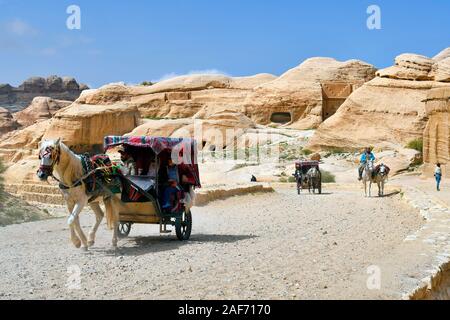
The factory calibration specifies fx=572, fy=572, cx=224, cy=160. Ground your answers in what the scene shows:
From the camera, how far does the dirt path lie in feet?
19.5

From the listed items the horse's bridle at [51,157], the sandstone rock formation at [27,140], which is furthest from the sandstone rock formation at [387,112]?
the horse's bridle at [51,157]

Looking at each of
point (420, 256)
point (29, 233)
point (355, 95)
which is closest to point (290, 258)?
point (420, 256)

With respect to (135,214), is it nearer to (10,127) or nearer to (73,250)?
(73,250)

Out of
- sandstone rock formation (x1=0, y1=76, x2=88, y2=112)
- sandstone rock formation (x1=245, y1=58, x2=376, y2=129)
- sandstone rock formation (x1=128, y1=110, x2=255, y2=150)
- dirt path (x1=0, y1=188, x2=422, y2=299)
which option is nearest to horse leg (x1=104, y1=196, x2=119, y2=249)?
dirt path (x1=0, y1=188, x2=422, y2=299)

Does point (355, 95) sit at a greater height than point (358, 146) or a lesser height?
greater

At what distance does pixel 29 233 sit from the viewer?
11.6 m

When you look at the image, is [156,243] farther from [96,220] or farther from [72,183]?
[72,183]

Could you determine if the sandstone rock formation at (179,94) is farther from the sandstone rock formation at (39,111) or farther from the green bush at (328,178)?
the green bush at (328,178)

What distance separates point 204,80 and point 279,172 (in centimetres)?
3795

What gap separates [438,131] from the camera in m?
25.5

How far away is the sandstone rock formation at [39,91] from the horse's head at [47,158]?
92780 millimetres

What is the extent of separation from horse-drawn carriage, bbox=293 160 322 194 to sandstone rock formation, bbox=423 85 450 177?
6.25 m

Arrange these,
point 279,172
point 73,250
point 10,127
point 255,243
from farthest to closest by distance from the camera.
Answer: point 10,127
point 279,172
point 255,243
point 73,250

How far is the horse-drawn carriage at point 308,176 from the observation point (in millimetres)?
22375
